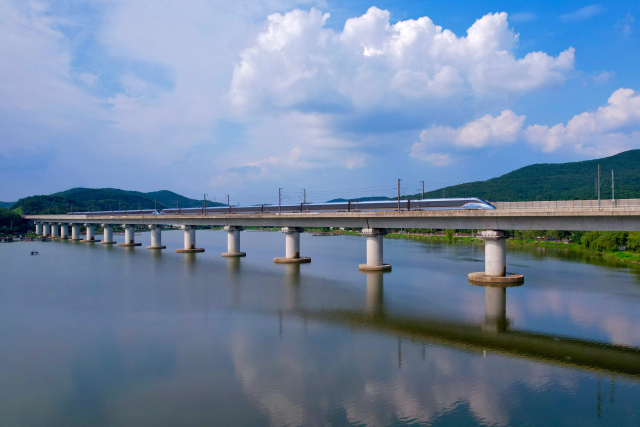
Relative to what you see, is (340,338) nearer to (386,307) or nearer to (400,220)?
(386,307)

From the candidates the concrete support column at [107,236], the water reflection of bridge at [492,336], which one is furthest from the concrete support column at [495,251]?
the concrete support column at [107,236]

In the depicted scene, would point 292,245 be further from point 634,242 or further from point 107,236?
point 107,236

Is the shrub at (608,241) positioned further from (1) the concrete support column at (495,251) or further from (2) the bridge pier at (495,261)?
(1) the concrete support column at (495,251)

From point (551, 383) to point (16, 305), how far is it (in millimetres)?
29715

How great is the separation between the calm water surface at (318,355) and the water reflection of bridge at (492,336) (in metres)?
0.10

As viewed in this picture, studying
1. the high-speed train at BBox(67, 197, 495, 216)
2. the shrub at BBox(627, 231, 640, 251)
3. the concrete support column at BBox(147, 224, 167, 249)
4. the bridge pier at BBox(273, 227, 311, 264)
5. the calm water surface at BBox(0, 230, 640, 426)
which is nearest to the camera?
the calm water surface at BBox(0, 230, 640, 426)

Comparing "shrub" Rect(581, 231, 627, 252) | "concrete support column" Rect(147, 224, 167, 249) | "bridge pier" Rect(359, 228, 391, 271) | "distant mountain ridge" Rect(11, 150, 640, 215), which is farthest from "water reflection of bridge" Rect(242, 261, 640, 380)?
"distant mountain ridge" Rect(11, 150, 640, 215)

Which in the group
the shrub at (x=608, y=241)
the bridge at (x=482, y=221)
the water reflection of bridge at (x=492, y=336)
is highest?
the bridge at (x=482, y=221)

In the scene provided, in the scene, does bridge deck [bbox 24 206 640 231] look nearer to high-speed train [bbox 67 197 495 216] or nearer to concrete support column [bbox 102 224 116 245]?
high-speed train [bbox 67 197 495 216]

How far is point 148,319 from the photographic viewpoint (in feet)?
70.0

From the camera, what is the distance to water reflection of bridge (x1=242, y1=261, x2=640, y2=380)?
15.6 m

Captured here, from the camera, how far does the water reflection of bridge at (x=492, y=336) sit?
51.1 ft

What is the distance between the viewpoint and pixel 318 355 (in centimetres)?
1598

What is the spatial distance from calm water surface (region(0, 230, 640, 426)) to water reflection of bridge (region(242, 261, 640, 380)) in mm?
102
